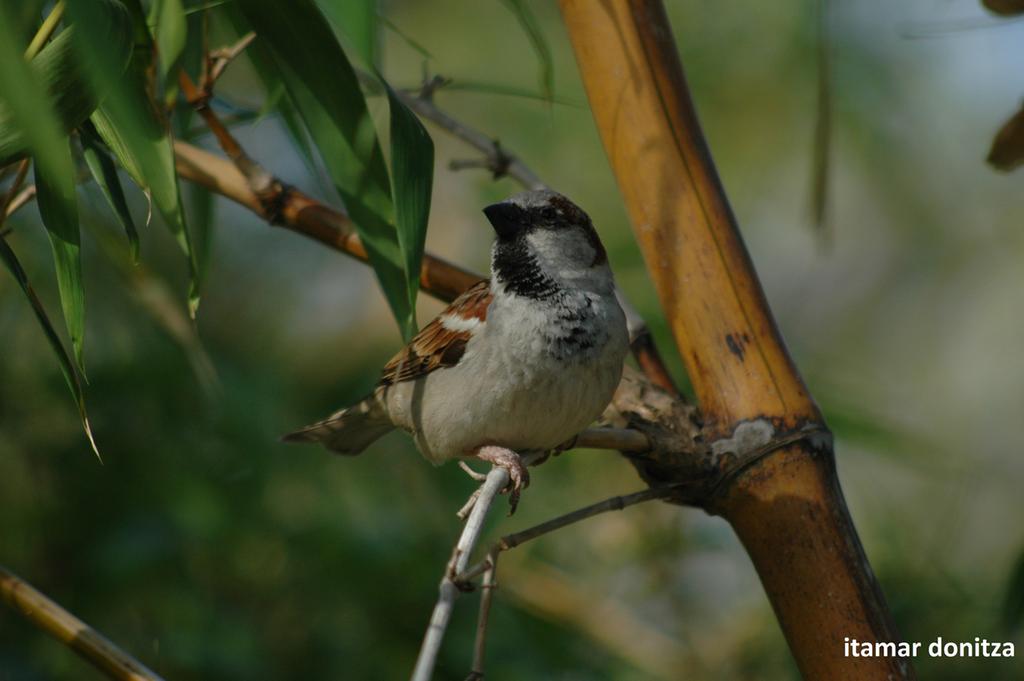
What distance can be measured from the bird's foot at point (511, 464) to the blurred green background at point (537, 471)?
38cm

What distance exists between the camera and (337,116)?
5.47 ft

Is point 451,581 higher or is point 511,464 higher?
point 451,581

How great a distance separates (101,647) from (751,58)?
3935 mm

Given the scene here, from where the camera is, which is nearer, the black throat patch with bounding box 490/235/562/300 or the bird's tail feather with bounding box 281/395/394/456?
the black throat patch with bounding box 490/235/562/300

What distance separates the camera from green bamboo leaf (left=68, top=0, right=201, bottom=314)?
47.7 inches

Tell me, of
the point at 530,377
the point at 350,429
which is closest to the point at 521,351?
the point at 530,377

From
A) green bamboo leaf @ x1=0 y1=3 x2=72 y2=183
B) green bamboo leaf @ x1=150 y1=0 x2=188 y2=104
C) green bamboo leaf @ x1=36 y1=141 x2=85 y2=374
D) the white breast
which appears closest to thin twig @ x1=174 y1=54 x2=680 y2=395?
the white breast

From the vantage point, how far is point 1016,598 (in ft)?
6.22

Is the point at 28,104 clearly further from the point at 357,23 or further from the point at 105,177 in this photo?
the point at 105,177

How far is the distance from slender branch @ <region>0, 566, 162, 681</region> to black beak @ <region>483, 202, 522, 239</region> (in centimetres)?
114

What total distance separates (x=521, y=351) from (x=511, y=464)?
0.22 m

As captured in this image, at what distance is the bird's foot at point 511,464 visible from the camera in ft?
7.14

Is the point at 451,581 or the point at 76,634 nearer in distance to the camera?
the point at 451,581

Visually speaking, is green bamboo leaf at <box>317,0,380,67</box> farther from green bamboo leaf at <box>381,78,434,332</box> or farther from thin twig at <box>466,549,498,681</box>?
thin twig at <box>466,549,498,681</box>
